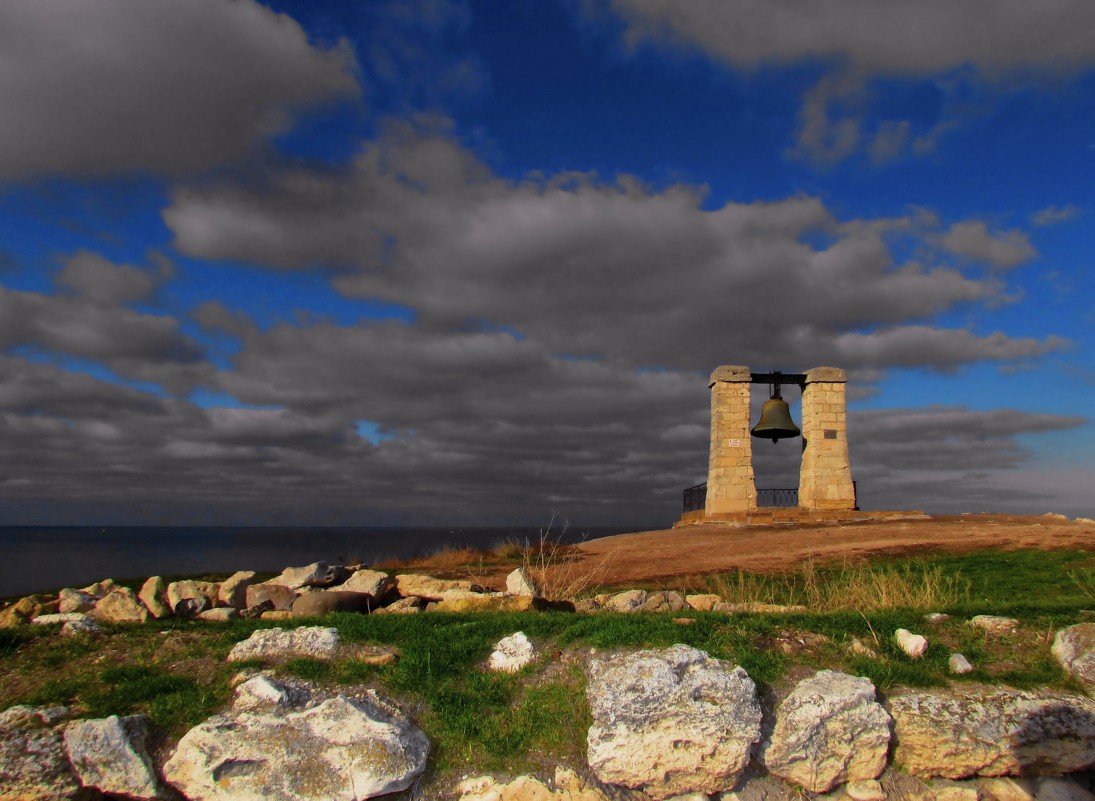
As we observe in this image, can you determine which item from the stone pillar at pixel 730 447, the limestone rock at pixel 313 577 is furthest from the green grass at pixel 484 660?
the stone pillar at pixel 730 447

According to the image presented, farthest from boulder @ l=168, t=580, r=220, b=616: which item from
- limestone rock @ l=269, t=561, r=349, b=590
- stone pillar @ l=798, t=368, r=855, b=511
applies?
stone pillar @ l=798, t=368, r=855, b=511

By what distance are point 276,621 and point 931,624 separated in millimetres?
7162

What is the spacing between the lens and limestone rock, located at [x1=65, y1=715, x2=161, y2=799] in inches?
220

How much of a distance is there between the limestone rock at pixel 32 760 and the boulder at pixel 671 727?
13.5 ft

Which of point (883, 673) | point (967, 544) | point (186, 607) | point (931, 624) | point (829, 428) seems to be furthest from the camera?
point (829, 428)

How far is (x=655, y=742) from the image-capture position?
6055 mm

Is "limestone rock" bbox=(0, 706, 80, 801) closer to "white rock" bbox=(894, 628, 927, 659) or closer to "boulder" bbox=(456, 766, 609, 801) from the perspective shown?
"boulder" bbox=(456, 766, 609, 801)

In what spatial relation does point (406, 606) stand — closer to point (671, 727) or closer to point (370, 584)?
point (370, 584)

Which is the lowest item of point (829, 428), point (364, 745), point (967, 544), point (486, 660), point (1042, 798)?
point (1042, 798)

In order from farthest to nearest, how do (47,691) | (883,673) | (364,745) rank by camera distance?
(883,673) → (47,691) → (364,745)

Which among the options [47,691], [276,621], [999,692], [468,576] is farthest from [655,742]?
[468,576]

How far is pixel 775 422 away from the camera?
904 inches

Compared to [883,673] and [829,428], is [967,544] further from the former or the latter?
[883,673]

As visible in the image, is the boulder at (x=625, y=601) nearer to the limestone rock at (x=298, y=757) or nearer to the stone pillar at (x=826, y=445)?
the limestone rock at (x=298, y=757)
